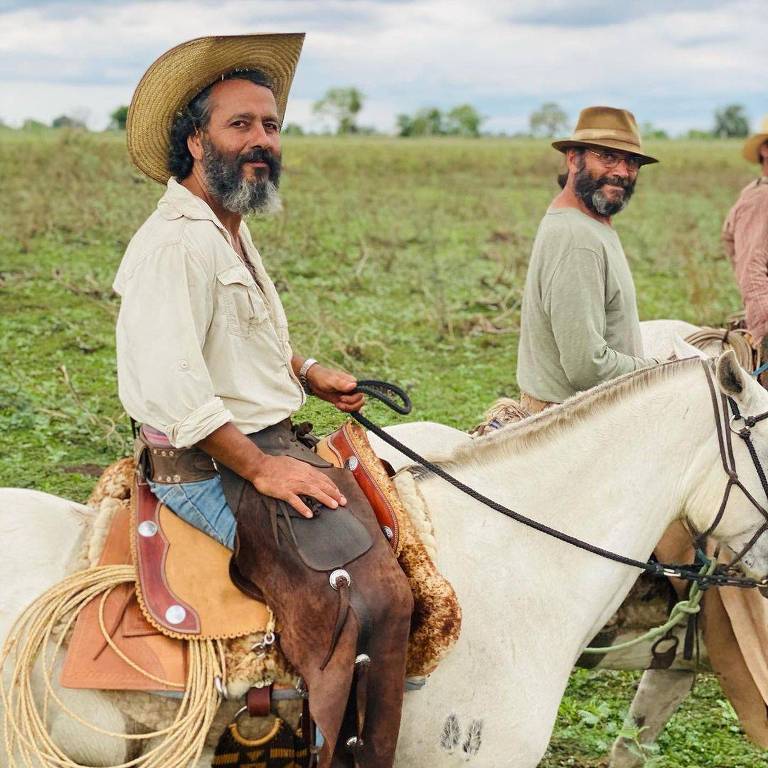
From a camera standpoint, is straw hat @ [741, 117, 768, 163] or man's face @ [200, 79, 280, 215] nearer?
man's face @ [200, 79, 280, 215]

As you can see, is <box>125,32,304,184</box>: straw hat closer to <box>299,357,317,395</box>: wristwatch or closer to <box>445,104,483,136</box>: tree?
<box>299,357,317,395</box>: wristwatch

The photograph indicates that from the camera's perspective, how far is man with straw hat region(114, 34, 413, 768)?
2727mm

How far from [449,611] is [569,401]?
0.87 meters

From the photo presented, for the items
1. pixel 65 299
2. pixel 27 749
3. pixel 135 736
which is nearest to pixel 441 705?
pixel 135 736

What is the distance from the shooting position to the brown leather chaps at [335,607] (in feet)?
9.00

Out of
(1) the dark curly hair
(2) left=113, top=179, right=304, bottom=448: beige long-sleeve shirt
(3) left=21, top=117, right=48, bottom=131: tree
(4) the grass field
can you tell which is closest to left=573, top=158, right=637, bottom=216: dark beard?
(4) the grass field

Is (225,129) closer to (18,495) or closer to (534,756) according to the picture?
(18,495)

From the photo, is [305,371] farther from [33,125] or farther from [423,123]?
[423,123]

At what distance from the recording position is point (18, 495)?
312 cm

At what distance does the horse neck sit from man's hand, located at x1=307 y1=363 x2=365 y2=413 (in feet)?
1.36

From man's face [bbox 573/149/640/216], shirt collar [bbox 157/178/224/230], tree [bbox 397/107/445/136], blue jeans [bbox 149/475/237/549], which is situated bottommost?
blue jeans [bbox 149/475/237/549]

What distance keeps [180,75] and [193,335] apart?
87 cm

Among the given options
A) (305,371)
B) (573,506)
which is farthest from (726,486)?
(305,371)

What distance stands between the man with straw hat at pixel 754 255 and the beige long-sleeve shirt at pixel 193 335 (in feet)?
10.3
